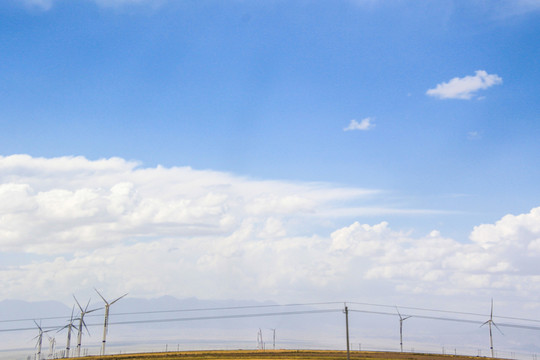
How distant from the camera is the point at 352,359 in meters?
155

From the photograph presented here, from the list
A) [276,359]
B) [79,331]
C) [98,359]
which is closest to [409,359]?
[276,359]

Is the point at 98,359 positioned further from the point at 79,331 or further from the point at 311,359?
the point at 311,359

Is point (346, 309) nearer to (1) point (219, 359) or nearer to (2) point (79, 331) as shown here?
(1) point (219, 359)

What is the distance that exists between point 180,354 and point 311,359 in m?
45.7

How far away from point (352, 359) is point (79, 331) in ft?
328

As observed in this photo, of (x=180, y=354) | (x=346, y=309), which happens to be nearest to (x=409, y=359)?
(x=346, y=309)

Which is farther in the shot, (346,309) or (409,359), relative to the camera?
(409,359)

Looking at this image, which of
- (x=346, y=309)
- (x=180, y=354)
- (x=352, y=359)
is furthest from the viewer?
(x=180, y=354)

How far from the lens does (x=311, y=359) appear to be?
5906 inches

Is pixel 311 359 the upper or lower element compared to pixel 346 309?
lower

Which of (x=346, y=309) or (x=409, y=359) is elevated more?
(x=346, y=309)

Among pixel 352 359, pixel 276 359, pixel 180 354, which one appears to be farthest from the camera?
pixel 180 354

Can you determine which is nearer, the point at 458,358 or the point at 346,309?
the point at 346,309

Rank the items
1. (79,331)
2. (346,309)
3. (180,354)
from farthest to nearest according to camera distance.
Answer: (79,331)
(180,354)
(346,309)
